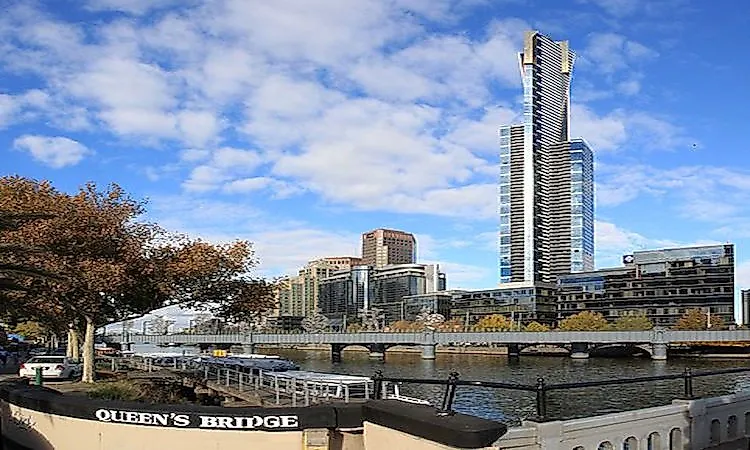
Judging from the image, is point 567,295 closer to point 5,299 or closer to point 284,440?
point 5,299

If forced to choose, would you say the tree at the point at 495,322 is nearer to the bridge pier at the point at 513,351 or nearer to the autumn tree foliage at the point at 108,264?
the bridge pier at the point at 513,351

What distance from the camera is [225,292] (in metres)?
34.0

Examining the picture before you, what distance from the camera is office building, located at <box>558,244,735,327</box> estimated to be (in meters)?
150

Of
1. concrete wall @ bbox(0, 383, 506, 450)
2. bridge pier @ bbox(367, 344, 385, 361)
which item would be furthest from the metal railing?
bridge pier @ bbox(367, 344, 385, 361)

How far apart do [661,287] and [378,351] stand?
207 ft

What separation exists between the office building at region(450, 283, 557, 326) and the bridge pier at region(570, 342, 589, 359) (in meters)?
48.7

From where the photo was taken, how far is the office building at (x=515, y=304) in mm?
170500

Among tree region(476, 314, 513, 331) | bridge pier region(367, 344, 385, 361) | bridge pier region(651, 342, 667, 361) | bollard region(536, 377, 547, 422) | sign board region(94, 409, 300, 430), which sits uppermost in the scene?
bollard region(536, 377, 547, 422)

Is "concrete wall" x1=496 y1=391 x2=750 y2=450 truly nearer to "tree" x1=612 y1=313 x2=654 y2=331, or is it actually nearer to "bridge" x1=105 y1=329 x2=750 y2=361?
"bridge" x1=105 y1=329 x2=750 y2=361

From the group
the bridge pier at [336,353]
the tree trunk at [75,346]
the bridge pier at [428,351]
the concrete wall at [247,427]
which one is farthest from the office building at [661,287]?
the concrete wall at [247,427]

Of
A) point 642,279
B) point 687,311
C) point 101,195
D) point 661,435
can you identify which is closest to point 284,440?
point 661,435

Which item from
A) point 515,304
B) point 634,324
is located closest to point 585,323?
point 634,324

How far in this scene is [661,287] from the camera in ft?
514

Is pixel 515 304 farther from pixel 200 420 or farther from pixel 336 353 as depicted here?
pixel 200 420
